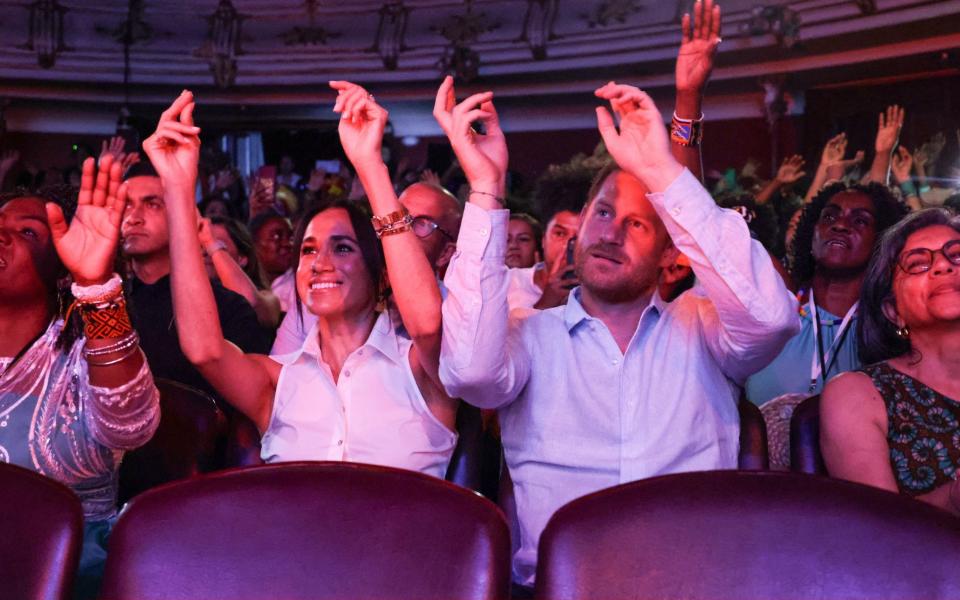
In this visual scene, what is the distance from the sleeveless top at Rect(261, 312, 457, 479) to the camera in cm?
190

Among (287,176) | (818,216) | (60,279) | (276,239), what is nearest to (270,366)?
(60,279)

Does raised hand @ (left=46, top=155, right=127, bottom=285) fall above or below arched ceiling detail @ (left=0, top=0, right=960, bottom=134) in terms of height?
below

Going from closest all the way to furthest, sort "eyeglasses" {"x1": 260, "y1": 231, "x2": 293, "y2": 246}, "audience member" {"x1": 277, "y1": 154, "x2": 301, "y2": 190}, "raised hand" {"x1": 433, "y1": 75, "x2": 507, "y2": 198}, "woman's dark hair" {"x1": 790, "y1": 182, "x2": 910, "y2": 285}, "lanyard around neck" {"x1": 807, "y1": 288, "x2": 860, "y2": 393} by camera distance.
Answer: "raised hand" {"x1": 433, "y1": 75, "x2": 507, "y2": 198}, "lanyard around neck" {"x1": 807, "y1": 288, "x2": 860, "y2": 393}, "woman's dark hair" {"x1": 790, "y1": 182, "x2": 910, "y2": 285}, "eyeglasses" {"x1": 260, "y1": 231, "x2": 293, "y2": 246}, "audience member" {"x1": 277, "y1": 154, "x2": 301, "y2": 190}

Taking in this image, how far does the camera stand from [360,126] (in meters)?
1.82

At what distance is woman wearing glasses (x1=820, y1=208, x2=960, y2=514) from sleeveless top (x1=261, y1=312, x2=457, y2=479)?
2.42ft

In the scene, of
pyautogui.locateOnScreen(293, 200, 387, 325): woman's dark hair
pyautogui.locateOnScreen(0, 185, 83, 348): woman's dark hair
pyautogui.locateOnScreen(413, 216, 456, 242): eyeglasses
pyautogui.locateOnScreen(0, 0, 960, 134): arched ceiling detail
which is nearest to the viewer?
pyautogui.locateOnScreen(0, 185, 83, 348): woman's dark hair

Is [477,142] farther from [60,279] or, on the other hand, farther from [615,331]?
[60,279]

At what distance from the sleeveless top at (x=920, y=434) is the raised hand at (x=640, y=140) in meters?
0.61

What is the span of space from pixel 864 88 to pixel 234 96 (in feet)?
21.8

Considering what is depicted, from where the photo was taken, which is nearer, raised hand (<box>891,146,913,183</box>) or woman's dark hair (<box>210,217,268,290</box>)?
woman's dark hair (<box>210,217,268,290</box>)

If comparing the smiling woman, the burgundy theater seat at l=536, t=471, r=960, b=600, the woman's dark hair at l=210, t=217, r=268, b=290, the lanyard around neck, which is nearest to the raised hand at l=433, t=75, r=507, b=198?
the burgundy theater seat at l=536, t=471, r=960, b=600

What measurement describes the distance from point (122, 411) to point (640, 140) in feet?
3.20

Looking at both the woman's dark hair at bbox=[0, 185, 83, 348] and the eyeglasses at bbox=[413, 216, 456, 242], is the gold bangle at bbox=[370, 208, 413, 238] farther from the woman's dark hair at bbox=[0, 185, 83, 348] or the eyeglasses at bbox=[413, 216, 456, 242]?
the eyeglasses at bbox=[413, 216, 456, 242]

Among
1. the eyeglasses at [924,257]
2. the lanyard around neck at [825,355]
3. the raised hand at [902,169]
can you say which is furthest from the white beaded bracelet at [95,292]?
the raised hand at [902,169]
